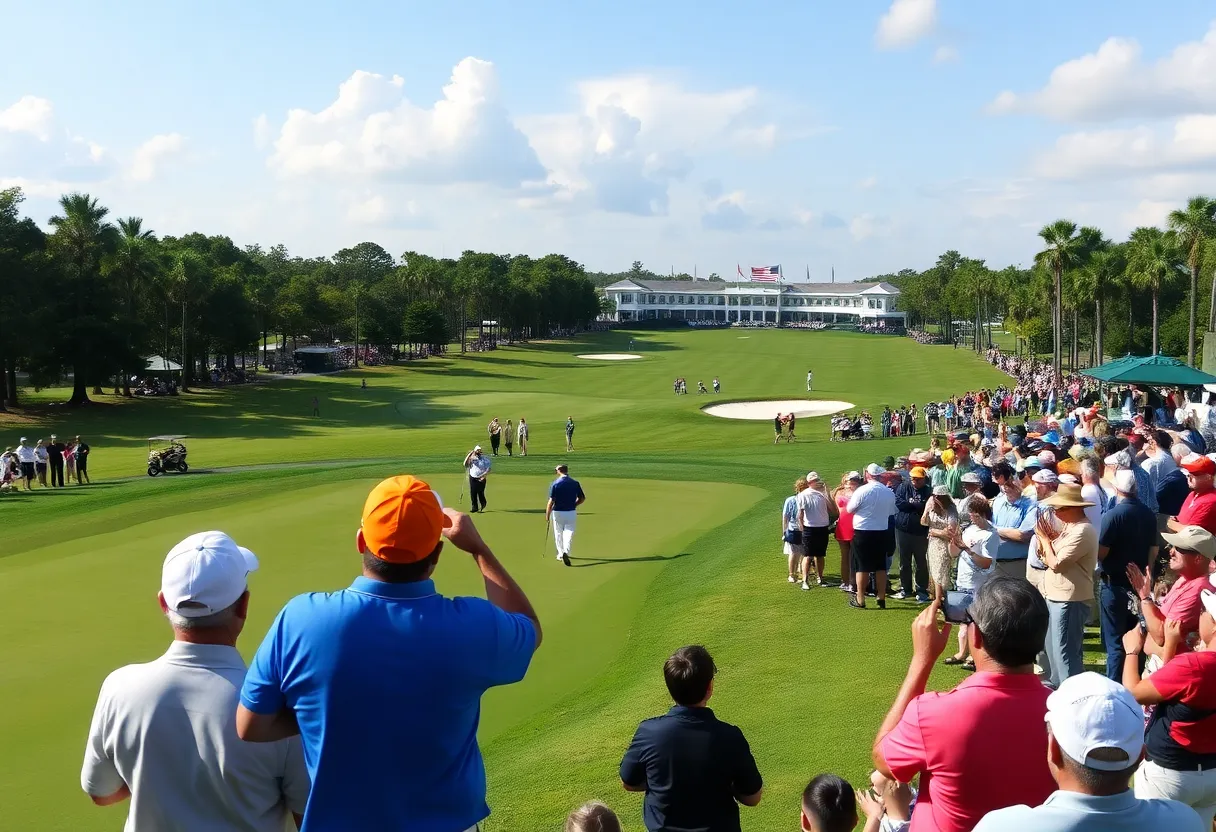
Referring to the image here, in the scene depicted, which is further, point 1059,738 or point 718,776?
point 718,776

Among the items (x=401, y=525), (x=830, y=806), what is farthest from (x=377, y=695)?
(x=830, y=806)

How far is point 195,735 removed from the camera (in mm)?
3635

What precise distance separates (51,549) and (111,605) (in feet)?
15.8

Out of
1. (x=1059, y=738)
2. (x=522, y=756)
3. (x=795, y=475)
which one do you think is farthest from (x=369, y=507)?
(x=795, y=475)

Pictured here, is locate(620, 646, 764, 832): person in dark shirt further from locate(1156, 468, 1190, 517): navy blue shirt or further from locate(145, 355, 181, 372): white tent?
locate(145, 355, 181, 372): white tent

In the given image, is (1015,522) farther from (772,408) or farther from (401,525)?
(772,408)

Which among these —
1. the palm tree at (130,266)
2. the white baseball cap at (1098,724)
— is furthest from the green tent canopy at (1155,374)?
the palm tree at (130,266)

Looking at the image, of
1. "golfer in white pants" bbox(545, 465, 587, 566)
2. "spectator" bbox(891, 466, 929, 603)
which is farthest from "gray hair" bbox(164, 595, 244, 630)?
"golfer in white pants" bbox(545, 465, 587, 566)

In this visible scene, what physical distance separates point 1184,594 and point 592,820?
156 inches

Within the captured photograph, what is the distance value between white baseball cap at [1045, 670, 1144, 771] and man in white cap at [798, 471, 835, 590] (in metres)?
10.0

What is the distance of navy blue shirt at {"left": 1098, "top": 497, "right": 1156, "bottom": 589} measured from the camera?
8906mm

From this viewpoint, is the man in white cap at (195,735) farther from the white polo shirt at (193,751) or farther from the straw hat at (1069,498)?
the straw hat at (1069,498)

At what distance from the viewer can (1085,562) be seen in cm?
835

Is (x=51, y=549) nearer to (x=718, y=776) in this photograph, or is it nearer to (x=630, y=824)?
(x=630, y=824)
